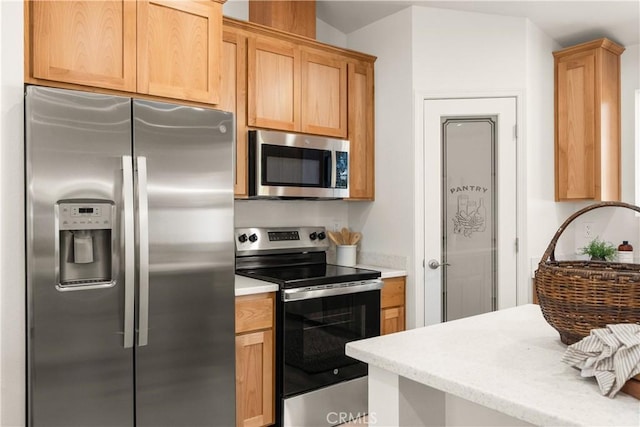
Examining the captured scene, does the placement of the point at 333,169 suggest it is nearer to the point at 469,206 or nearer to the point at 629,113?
the point at 469,206

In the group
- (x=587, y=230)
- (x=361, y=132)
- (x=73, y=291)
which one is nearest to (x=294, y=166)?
(x=361, y=132)

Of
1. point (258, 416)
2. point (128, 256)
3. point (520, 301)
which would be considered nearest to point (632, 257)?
point (520, 301)

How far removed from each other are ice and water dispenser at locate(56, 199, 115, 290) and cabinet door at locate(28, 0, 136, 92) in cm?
57

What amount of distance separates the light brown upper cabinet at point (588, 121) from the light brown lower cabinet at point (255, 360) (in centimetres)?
227

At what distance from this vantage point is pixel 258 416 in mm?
2617

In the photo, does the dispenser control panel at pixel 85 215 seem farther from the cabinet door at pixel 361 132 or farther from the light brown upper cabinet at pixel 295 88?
the cabinet door at pixel 361 132

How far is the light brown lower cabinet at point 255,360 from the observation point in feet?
8.32

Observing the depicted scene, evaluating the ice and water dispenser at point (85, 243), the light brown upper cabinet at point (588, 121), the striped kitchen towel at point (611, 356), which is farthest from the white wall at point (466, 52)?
the striped kitchen towel at point (611, 356)

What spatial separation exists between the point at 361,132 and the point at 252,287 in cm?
151

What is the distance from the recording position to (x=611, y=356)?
3.15 feet

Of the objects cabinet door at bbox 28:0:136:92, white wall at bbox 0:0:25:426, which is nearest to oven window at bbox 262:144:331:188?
cabinet door at bbox 28:0:136:92

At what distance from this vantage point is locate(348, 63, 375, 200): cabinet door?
3459 mm

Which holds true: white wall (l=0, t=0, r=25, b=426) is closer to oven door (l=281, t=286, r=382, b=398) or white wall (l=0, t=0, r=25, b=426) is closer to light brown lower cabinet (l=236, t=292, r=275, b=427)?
light brown lower cabinet (l=236, t=292, r=275, b=427)

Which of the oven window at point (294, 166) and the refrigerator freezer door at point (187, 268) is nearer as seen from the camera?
the refrigerator freezer door at point (187, 268)
